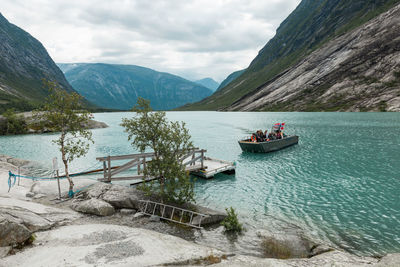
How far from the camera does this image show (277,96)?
176m

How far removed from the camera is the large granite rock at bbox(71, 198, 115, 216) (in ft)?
56.0

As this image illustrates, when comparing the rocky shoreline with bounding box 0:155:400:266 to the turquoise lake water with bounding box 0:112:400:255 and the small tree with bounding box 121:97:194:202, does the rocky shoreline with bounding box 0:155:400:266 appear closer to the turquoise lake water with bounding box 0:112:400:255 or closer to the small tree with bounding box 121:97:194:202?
the small tree with bounding box 121:97:194:202

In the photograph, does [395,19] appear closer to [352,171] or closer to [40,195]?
[352,171]

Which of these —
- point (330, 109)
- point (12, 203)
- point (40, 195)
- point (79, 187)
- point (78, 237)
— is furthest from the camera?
point (330, 109)

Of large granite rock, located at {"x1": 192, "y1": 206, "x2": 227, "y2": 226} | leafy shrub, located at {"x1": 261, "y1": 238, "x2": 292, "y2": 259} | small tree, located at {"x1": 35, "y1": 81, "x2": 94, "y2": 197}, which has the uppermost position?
small tree, located at {"x1": 35, "y1": 81, "x2": 94, "y2": 197}

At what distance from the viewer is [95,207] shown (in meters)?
17.1

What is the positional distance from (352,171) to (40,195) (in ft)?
105

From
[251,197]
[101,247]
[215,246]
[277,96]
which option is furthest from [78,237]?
[277,96]

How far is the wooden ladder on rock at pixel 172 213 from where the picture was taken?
1611cm

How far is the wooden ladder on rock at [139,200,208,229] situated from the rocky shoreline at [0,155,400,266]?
1.75 ft

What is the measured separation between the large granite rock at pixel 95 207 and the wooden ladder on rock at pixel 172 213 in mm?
2210

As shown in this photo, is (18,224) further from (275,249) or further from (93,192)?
(275,249)

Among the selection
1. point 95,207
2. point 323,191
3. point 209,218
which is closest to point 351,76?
point 323,191

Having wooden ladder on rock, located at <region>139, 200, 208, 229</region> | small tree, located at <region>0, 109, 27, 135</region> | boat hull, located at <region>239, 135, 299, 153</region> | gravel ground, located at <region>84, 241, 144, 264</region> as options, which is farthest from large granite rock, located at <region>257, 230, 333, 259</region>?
small tree, located at <region>0, 109, 27, 135</region>
